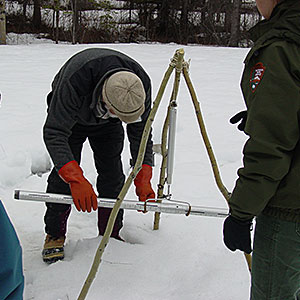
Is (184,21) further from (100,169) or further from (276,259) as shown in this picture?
(276,259)

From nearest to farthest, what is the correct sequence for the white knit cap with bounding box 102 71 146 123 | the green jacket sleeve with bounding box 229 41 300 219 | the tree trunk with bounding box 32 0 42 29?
1. the green jacket sleeve with bounding box 229 41 300 219
2. the white knit cap with bounding box 102 71 146 123
3. the tree trunk with bounding box 32 0 42 29

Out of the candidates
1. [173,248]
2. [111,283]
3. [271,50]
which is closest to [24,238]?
[111,283]

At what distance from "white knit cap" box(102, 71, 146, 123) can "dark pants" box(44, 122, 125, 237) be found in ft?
1.45

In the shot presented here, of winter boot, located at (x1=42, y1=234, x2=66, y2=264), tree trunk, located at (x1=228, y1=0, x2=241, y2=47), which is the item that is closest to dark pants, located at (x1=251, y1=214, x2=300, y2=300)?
winter boot, located at (x1=42, y1=234, x2=66, y2=264)

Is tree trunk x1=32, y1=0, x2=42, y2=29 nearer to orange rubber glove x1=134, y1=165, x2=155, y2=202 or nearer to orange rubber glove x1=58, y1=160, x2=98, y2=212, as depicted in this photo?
orange rubber glove x1=134, y1=165, x2=155, y2=202

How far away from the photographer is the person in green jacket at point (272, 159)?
1.14 metres

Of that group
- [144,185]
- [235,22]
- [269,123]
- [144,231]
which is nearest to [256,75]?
[269,123]

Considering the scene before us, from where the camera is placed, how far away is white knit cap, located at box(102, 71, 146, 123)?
1.80 metres

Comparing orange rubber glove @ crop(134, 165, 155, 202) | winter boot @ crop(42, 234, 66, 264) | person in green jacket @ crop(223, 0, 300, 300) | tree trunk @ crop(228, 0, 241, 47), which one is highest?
tree trunk @ crop(228, 0, 241, 47)

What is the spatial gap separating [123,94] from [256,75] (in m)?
0.74

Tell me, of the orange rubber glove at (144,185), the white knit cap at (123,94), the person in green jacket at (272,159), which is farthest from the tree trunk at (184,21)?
the person in green jacket at (272,159)

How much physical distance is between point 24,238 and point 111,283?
749 mm

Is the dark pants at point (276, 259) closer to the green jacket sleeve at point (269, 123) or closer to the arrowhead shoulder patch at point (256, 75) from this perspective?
the green jacket sleeve at point (269, 123)

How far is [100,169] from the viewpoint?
245cm
